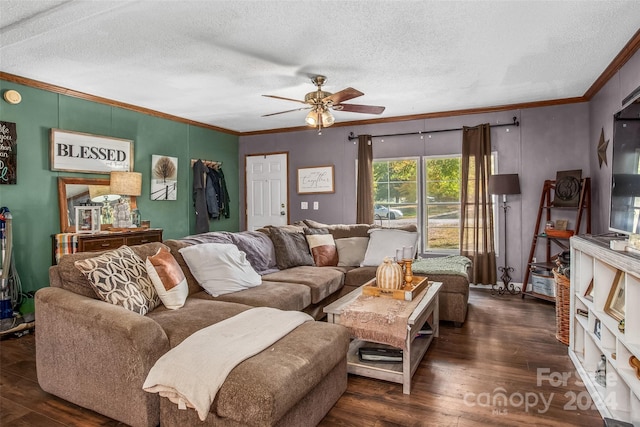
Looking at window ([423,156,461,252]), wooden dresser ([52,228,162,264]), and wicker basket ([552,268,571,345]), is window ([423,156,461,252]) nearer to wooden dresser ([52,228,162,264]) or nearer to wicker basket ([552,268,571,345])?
wicker basket ([552,268,571,345])

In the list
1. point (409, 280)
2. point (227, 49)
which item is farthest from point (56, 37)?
point (409, 280)

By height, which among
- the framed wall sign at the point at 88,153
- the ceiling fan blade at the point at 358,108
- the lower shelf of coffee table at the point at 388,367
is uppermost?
the ceiling fan blade at the point at 358,108

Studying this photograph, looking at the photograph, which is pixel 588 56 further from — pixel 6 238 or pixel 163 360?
pixel 6 238

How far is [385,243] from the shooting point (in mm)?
4156

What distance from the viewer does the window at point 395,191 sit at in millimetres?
5566

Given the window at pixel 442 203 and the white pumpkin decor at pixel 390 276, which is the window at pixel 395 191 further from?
the white pumpkin decor at pixel 390 276

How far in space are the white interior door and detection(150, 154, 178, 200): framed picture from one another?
1528 mm

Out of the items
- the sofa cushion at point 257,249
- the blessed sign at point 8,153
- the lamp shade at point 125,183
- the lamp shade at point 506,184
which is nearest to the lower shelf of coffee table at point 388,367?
the sofa cushion at point 257,249

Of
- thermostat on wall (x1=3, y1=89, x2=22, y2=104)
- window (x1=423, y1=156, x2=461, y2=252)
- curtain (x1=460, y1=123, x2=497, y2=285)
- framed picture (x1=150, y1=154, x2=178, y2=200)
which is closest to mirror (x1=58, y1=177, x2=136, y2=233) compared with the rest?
framed picture (x1=150, y1=154, x2=178, y2=200)

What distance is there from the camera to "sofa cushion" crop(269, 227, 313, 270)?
3947 mm

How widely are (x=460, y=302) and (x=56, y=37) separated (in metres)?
4.04

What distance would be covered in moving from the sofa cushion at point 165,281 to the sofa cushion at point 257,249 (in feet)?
3.40

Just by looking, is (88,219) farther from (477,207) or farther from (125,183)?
(477,207)

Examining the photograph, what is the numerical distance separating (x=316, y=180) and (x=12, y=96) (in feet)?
12.9
